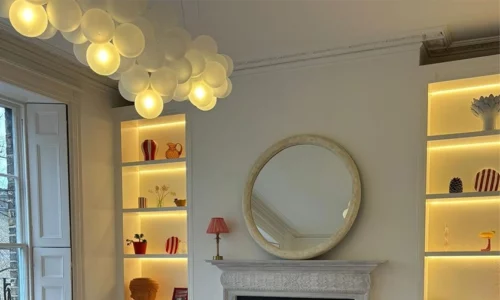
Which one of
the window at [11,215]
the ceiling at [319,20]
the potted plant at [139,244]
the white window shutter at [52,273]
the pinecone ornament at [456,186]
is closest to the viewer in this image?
the ceiling at [319,20]

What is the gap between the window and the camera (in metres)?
3.85

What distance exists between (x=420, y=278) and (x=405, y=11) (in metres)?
1.97

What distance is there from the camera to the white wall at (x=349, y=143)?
3605 millimetres

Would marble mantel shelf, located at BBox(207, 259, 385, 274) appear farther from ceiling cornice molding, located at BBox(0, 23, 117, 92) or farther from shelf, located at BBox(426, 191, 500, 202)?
ceiling cornice molding, located at BBox(0, 23, 117, 92)

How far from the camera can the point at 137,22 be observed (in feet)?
5.83

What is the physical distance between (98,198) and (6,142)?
94cm

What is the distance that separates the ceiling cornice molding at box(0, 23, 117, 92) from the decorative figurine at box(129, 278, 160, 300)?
6.12 feet

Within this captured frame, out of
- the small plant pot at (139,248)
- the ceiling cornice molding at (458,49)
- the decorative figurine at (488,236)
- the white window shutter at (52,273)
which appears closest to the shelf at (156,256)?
the small plant pot at (139,248)

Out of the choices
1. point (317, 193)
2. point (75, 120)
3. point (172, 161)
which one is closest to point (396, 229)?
point (317, 193)

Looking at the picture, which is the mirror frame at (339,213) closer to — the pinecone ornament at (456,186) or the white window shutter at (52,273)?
the pinecone ornament at (456,186)

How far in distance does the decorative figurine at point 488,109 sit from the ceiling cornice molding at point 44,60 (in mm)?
3312

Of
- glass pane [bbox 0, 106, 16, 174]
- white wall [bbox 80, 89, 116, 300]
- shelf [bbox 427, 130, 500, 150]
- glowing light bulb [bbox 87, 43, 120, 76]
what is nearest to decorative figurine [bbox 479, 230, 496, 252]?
shelf [bbox 427, 130, 500, 150]

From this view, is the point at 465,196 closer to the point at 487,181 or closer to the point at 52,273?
the point at 487,181

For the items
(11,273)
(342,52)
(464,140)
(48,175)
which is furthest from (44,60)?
(464,140)
